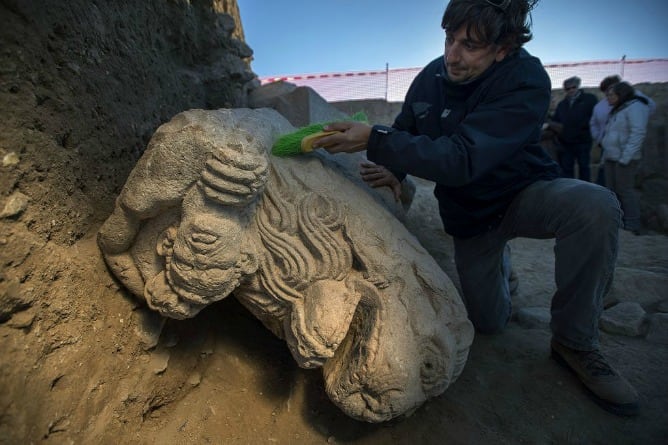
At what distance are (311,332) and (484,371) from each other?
1045mm

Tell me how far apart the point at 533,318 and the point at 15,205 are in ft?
8.23

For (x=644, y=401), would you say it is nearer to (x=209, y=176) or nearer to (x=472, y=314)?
(x=472, y=314)

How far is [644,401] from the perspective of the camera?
1.62 m

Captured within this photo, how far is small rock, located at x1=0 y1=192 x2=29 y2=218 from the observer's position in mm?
1040

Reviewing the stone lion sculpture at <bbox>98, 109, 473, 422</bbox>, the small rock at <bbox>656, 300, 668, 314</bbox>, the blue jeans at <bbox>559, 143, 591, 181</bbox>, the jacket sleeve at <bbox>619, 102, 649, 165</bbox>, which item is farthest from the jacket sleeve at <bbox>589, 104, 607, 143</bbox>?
the stone lion sculpture at <bbox>98, 109, 473, 422</bbox>

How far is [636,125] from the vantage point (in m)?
3.92

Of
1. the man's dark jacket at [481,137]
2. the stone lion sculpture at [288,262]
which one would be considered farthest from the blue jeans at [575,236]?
the stone lion sculpture at [288,262]

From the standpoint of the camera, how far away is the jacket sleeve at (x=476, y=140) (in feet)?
4.74

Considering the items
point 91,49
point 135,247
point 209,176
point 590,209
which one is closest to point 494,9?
point 590,209

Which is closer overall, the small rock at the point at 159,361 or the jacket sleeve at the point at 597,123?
the small rock at the point at 159,361

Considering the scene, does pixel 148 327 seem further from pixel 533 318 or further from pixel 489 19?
pixel 533 318

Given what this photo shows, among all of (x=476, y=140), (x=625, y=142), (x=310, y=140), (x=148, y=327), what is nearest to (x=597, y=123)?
(x=625, y=142)

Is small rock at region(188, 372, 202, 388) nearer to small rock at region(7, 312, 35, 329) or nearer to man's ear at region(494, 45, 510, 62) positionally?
small rock at region(7, 312, 35, 329)

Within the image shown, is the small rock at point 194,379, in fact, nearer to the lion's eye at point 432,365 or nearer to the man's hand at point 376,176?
the lion's eye at point 432,365
